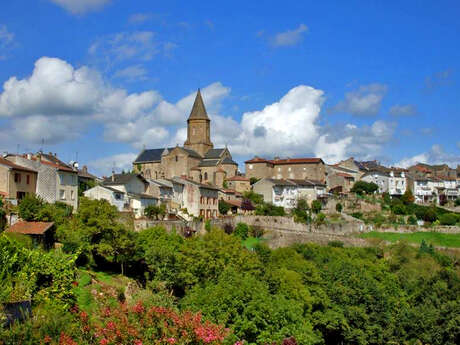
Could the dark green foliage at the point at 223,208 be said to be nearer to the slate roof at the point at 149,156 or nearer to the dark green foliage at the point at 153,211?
the dark green foliage at the point at 153,211

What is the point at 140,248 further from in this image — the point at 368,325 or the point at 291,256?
the point at 368,325

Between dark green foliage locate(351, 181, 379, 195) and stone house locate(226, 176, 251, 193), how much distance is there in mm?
19081

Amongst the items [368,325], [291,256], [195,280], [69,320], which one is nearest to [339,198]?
[291,256]

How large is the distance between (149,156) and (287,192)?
26.2 m

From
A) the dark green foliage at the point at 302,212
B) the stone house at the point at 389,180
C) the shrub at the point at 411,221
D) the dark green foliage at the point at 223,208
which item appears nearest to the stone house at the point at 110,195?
the dark green foliage at the point at 223,208

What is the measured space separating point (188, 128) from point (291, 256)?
5692 cm

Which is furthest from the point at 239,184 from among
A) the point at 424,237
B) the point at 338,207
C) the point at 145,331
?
the point at 145,331

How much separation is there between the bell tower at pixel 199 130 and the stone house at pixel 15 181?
50.5 m

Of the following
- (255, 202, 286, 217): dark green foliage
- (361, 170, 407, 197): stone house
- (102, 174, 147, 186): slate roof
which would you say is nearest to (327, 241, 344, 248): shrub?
(255, 202, 286, 217): dark green foliage

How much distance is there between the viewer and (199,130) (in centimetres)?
9581

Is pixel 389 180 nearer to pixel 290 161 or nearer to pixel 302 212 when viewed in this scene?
pixel 290 161

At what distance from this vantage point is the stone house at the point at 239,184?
278ft

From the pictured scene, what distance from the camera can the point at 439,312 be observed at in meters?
37.7

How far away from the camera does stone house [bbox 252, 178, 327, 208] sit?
271 feet
